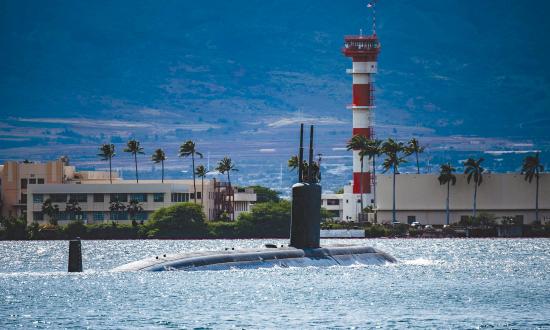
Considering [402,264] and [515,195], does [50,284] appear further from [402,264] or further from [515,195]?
[515,195]

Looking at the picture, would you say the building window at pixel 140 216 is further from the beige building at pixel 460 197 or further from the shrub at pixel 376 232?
the beige building at pixel 460 197

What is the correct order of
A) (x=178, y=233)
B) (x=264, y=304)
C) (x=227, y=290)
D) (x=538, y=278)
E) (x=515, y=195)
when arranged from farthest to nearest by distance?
(x=515, y=195), (x=178, y=233), (x=538, y=278), (x=227, y=290), (x=264, y=304)

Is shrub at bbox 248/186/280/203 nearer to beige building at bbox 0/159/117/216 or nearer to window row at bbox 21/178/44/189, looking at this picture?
beige building at bbox 0/159/117/216

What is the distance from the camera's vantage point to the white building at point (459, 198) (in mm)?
130125

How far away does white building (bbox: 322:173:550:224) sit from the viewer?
427 feet

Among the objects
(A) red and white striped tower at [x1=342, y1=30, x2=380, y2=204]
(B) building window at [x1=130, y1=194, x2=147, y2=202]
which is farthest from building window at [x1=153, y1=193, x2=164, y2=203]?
(A) red and white striped tower at [x1=342, y1=30, x2=380, y2=204]

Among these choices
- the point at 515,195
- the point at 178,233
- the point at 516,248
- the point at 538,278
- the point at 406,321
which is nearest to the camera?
the point at 406,321

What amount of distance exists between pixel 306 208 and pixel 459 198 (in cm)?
8001

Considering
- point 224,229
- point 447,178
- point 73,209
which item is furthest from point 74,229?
point 447,178

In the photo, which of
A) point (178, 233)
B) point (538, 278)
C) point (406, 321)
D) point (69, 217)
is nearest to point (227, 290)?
point (406, 321)

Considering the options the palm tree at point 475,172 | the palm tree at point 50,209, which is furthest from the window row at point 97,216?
the palm tree at point 475,172

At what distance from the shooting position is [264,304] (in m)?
43.2

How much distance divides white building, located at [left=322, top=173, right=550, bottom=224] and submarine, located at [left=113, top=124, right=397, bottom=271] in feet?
245

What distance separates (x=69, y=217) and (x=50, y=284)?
81767 mm
